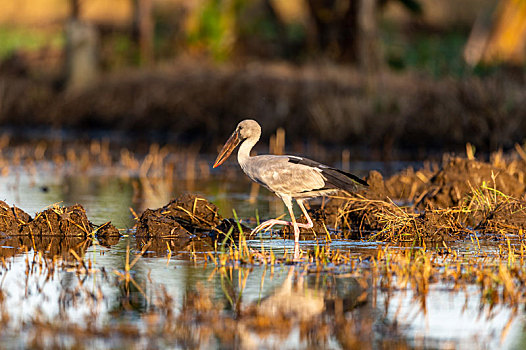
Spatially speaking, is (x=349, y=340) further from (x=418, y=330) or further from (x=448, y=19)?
(x=448, y=19)

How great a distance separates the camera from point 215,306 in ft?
19.6

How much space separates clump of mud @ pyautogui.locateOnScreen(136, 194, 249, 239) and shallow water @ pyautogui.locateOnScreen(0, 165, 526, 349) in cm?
50

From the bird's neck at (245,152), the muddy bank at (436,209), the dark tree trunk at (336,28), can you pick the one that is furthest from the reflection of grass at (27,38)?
the bird's neck at (245,152)

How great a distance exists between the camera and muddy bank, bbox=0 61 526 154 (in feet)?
62.5

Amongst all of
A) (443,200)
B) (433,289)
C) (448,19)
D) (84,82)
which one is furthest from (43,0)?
(433,289)

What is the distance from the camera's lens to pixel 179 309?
5.87m

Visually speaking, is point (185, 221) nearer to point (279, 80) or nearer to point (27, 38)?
point (279, 80)

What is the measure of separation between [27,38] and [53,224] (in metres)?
33.6

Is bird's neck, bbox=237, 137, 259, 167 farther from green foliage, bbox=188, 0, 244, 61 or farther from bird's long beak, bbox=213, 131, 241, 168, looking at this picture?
green foliage, bbox=188, 0, 244, 61

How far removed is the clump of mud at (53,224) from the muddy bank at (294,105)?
11.4 meters

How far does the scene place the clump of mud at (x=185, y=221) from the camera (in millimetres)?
8922

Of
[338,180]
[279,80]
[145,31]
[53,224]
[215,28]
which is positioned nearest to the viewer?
[338,180]

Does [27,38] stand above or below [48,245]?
above

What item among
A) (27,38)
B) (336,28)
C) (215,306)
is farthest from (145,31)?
(215,306)
